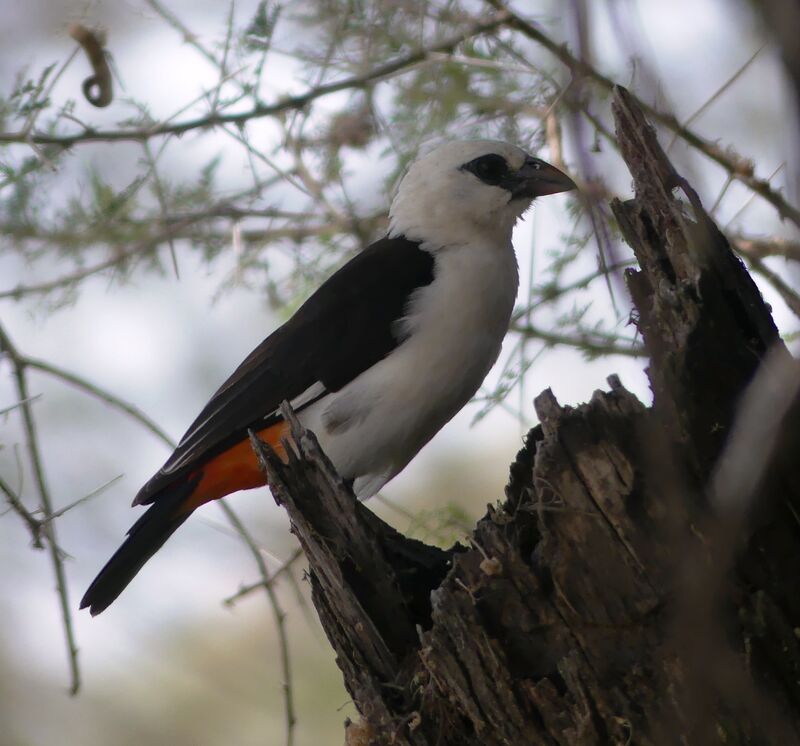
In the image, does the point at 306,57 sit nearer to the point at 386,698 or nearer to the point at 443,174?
the point at 443,174

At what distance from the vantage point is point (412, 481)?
7988 mm

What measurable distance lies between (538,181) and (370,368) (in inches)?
38.6

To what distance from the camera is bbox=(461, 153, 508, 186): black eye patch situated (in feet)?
14.9

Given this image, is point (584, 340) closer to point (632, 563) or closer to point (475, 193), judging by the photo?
point (475, 193)

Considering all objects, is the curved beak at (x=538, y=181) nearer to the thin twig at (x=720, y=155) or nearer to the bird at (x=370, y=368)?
the bird at (x=370, y=368)

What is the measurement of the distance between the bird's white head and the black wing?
0.60ft

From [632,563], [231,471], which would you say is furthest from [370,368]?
[632,563]

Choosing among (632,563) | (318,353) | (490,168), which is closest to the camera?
(632,563)

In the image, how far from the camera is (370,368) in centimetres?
413

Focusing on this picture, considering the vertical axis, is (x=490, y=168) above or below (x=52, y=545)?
above

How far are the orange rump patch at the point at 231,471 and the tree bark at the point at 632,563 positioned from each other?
1361mm

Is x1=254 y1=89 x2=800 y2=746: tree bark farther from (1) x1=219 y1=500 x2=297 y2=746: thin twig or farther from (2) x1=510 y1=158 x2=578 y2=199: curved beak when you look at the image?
(2) x1=510 y1=158 x2=578 y2=199: curved beak

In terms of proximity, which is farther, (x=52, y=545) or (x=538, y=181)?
(x=538, y=181)

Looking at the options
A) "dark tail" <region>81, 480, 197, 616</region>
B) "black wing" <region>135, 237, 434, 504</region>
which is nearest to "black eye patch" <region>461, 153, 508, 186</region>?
"black wing" <region>135, 237, 434, 504</region>
